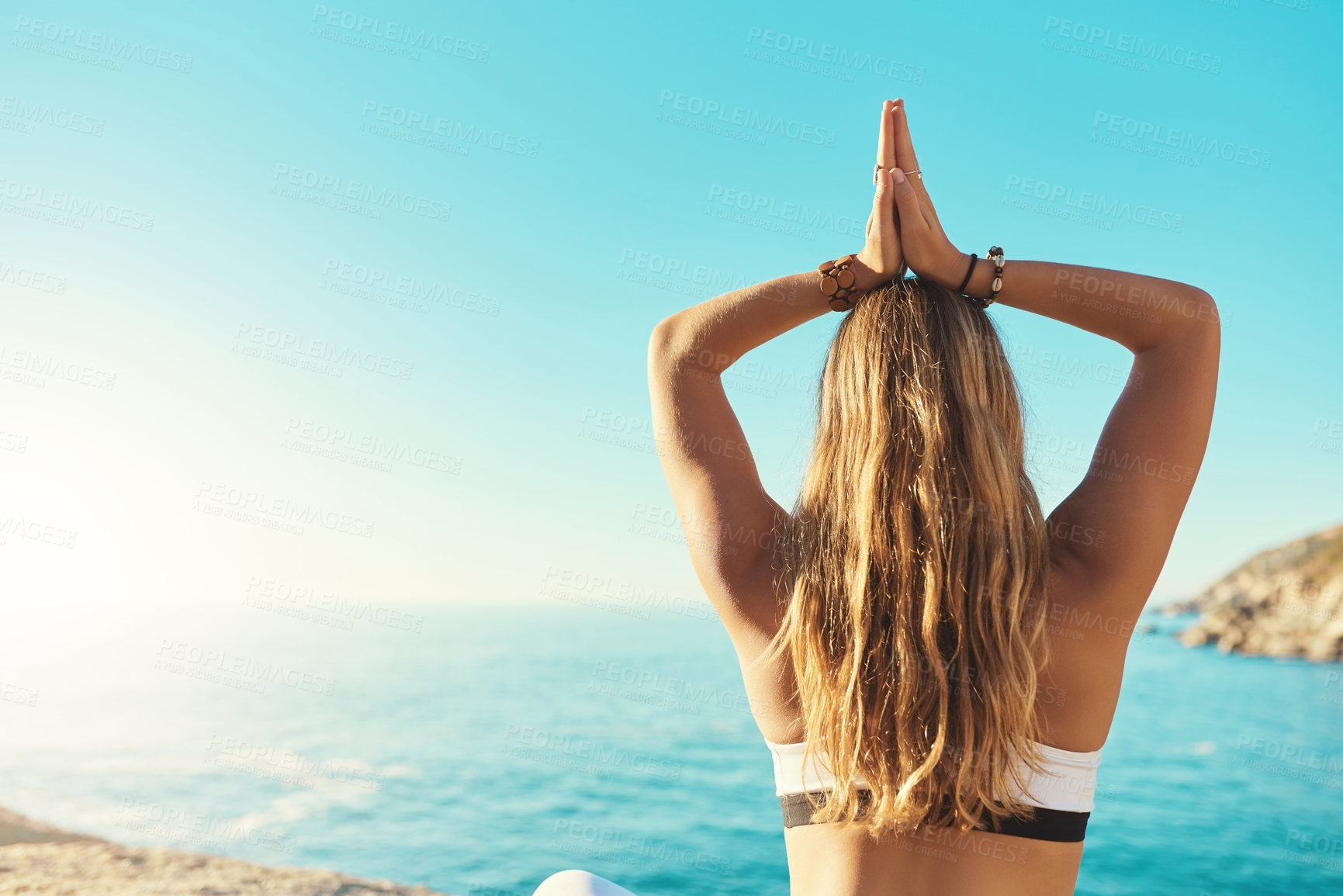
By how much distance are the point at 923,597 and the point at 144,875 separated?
215 inches

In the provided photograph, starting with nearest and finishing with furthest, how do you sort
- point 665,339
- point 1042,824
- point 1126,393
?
point 1042,824
point 1126,393
point 665,339

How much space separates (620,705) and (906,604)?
40.5 metres

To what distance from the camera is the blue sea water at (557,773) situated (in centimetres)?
1670

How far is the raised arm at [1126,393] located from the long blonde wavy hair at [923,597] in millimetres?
85

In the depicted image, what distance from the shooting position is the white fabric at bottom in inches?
56.1

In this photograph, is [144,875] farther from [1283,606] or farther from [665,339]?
[1283,606]

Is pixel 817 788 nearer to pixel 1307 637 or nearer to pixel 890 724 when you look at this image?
pixel 890 724

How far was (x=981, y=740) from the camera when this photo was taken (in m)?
1.19

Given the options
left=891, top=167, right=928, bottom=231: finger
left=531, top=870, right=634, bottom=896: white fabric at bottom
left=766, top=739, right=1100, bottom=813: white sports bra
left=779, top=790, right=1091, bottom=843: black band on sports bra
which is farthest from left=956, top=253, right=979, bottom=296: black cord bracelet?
left=531, top=870, right=634, bottom=896: white fabric at bottom

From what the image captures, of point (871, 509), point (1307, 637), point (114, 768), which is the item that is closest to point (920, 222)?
point (871, 509)

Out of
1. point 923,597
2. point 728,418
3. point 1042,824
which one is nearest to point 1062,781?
point 1042,824

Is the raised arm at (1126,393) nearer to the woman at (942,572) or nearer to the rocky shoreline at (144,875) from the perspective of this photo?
the woman at (942,572)

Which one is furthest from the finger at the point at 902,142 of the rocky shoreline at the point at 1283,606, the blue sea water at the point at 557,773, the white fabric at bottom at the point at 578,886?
the rocky shoreline at the point at 1283,606

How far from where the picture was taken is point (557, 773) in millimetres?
25781
